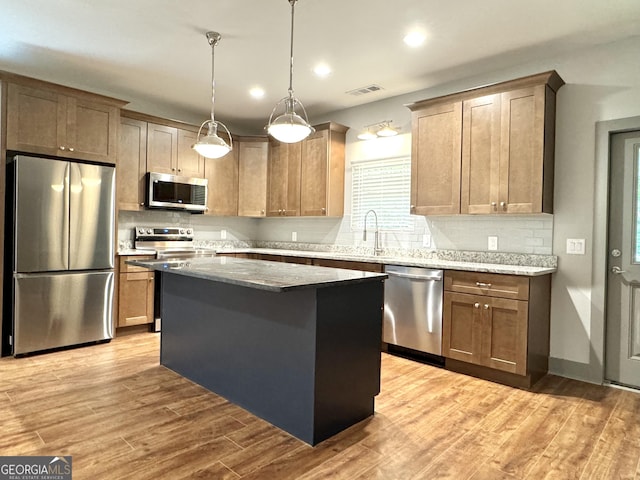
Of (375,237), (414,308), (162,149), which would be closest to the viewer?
(414,308)

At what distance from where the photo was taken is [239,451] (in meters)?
2.11

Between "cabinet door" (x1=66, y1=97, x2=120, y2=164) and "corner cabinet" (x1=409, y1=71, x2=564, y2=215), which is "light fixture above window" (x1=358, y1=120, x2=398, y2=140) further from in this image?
"cabinet door" (x1=66, y1=97, x2=120, y2=164)

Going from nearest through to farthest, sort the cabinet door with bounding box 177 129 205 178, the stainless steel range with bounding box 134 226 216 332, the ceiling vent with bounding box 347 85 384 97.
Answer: the ceiling vent with bounding box 347 85 384 97, the stainless steel range with bounding box 134 226 216 332, the cabinet door with bounding box 177 129 205 178

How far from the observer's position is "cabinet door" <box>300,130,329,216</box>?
4.91 meters

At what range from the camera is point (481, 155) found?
139 inches

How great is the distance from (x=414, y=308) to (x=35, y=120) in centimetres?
382

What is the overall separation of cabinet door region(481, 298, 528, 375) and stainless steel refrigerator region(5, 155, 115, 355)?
3.55 meters

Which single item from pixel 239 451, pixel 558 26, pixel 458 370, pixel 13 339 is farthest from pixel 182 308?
pixel 558 26

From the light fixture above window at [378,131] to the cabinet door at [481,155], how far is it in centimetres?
89

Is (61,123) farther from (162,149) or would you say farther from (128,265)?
(128,265)

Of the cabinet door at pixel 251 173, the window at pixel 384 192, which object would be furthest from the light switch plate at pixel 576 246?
the cabinet door at pixel 251 173

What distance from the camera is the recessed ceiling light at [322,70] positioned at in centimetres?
377

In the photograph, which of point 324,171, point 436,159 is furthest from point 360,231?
point 436,159

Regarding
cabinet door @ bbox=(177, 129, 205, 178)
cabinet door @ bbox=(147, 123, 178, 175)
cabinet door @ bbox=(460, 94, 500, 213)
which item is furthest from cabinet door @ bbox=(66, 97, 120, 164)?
cabinet door @ bbox=(460, 94, 500, 213)
